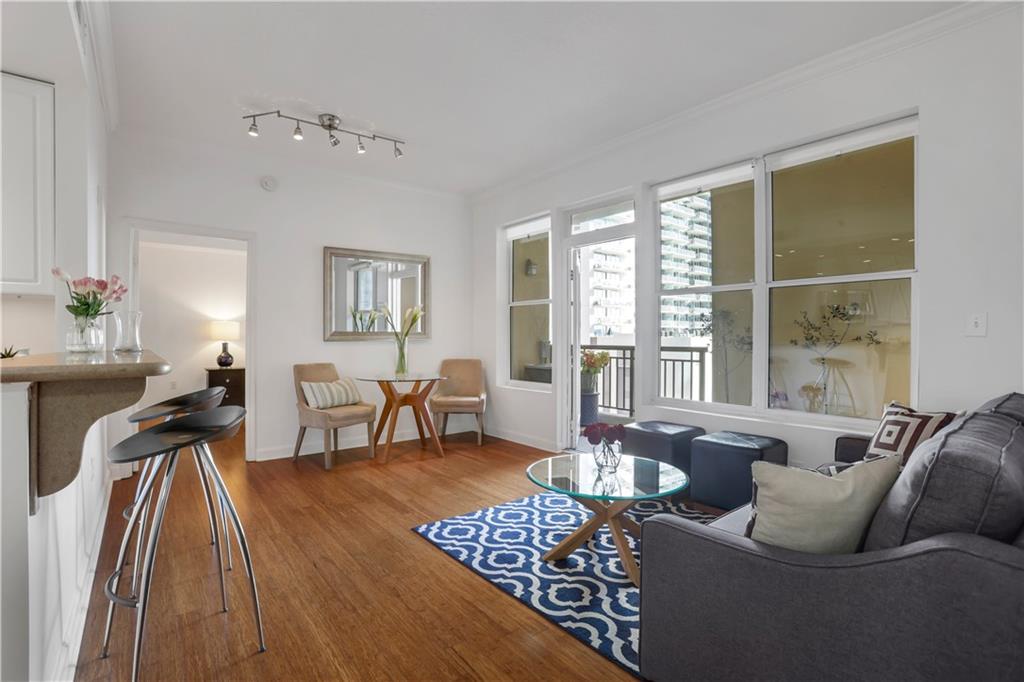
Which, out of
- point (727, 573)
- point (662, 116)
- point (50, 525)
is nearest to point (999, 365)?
point (727, 573)

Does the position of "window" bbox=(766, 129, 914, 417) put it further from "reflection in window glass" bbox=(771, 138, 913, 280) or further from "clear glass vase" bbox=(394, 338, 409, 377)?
"clear glass vase" bbox=(394, 338, 409, 377)

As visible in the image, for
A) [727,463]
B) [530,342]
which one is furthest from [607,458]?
[530,342]

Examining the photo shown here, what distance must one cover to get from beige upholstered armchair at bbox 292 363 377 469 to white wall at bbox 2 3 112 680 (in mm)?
1548

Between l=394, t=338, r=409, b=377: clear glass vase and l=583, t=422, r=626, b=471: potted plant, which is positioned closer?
l=583, t=422, r=626, b=471: potted plant

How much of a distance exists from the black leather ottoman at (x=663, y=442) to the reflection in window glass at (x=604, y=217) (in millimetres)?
1822

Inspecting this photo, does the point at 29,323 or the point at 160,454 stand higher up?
the point at 29,323

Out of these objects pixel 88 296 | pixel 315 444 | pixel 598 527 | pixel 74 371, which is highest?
pixel 88 296

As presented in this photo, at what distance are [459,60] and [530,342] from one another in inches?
120

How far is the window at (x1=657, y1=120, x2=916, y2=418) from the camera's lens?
3104 mm

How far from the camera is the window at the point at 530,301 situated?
540 centimetres

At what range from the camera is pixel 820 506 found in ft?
4.44

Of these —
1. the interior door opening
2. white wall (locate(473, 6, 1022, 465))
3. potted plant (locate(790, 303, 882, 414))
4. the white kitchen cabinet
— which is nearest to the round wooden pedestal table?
the interior door opening

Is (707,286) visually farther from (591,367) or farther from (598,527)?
(591,367)

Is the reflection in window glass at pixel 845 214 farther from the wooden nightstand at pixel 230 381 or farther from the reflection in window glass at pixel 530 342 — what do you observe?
the wooden nightstand at pixel 230 381
